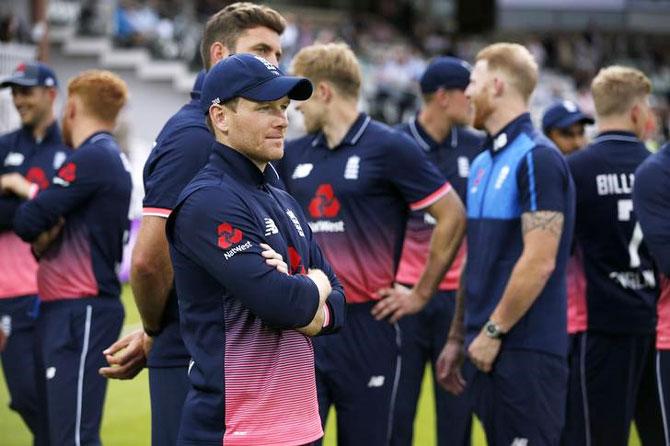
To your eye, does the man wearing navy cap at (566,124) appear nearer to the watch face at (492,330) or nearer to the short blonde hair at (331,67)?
the short blonde hair at (331,67)

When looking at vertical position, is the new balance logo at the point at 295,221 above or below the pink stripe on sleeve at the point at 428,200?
above

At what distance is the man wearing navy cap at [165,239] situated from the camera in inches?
178

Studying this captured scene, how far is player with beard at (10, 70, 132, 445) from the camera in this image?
244 inches

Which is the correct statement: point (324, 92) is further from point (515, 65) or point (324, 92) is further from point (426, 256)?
point (426, 256)

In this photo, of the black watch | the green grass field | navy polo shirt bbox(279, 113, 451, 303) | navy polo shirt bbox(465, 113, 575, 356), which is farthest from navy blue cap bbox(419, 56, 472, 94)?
the black watch

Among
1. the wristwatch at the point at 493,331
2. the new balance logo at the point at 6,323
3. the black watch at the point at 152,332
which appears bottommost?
the new balance logo at the point at 6,323

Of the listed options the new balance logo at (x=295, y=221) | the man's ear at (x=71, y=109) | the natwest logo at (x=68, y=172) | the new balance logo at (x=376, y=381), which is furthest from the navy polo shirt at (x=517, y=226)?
the man's ear at (x=71, y=109)

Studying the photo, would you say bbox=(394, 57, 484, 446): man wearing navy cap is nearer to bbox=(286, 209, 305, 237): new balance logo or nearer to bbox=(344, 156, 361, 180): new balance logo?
bbox=(344, 156, 361, 180): new balance logo

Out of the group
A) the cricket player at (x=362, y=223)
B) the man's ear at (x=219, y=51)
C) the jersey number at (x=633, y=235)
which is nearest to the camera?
the man's ear at (x=219, y=51)

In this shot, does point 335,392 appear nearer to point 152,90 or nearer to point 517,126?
point 517,126

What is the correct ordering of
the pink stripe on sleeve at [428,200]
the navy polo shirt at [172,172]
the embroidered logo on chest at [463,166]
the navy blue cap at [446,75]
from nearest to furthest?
the navy polo shirt at [172,172] → the pink stripe on sleeve at [428,200] → the navy blue cap at [446,75] → the embroidered logo on chest at [463,166]

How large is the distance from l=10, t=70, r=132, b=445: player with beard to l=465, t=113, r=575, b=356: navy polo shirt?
6.72ft

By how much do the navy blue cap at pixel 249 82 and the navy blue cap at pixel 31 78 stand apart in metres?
3.67

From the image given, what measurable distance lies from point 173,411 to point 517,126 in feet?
6.82
